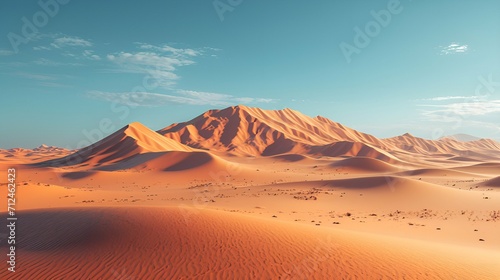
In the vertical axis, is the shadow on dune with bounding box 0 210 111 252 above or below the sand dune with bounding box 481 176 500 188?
above

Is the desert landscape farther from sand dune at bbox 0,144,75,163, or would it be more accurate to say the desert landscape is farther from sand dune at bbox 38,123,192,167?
sand dune at bbox 0,144,75,163

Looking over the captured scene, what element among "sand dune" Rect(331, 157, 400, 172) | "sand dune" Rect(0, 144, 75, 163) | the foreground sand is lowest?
"sand dune" Rect(331, 157, 400, 172)

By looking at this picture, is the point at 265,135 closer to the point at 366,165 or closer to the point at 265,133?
the point at 265,133

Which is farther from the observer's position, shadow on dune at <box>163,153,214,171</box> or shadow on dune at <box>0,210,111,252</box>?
shadow on dune at <box>163,153,214,171</box>

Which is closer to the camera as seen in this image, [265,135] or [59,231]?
[59,231]

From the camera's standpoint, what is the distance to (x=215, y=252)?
370 inches

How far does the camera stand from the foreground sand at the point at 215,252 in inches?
330

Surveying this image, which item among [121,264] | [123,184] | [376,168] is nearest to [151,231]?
[121,264]

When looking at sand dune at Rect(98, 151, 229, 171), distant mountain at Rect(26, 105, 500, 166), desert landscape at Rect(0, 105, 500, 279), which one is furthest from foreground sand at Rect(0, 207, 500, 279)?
distant mountain at Rect(26, 105, 500, 166)

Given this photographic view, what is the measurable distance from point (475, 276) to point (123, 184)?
3550 centimetres

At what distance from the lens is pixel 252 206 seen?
69.7 feet

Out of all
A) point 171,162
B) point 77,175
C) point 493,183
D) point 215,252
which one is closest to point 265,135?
point 171,162

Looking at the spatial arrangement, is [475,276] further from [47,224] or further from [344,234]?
[47,224]

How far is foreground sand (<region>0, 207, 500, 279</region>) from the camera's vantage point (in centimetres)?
838
